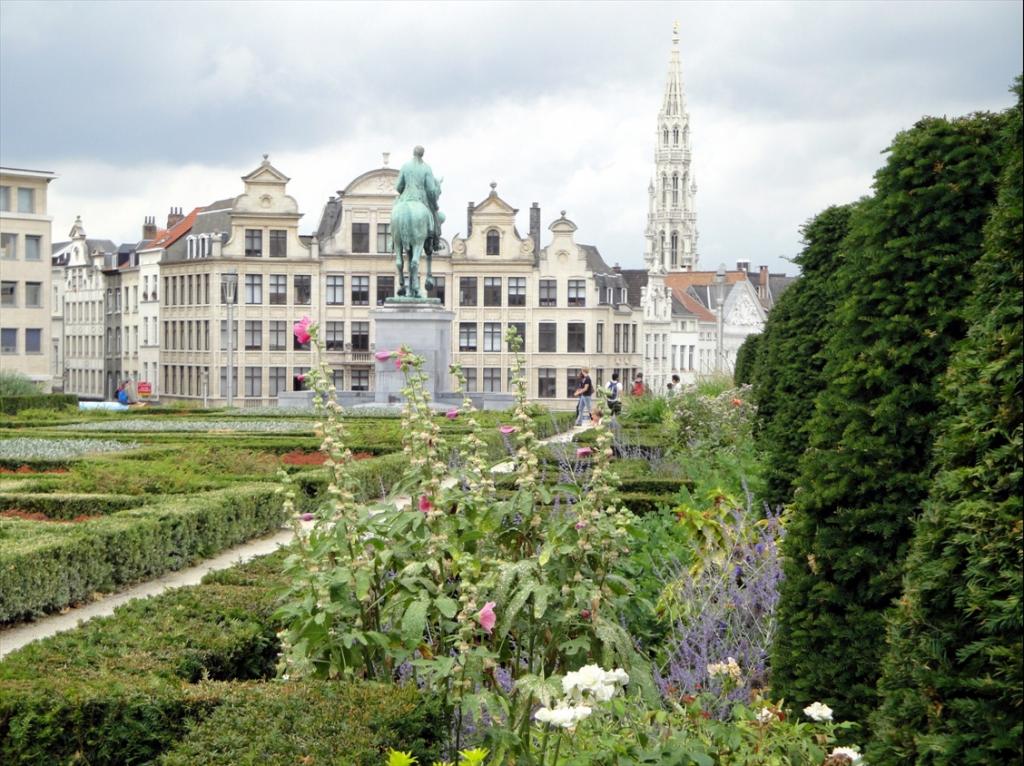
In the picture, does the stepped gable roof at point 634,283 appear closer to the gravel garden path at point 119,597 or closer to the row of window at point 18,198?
the row of window at point 18,198

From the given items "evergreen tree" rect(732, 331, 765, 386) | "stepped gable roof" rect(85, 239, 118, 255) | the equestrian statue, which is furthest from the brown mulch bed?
"stepped gable roof" rect(85, 239, 118, 255)

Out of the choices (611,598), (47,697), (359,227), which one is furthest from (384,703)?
(359,227)

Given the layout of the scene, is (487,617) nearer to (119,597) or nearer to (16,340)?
(119,597)

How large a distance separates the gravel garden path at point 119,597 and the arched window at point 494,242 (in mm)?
58916

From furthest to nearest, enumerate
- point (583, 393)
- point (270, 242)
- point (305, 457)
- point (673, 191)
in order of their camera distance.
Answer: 1. point (673, 191)
2. point (270, 242)
3. point (583, 393)
4. point (305, 457)

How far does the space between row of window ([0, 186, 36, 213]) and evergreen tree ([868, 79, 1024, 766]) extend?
68.1 m

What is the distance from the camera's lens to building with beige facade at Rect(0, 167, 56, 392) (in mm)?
66812

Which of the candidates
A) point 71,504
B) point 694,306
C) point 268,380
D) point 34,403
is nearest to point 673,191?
point 694,306

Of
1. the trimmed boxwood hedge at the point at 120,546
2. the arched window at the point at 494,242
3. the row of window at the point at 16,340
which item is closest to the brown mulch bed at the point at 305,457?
the trimmed boxwood hedge at the point at 120,546

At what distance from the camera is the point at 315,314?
72375mm

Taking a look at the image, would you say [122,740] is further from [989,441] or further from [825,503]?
[989,441]

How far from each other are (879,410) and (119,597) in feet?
26.3

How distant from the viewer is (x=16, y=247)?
67312 mm

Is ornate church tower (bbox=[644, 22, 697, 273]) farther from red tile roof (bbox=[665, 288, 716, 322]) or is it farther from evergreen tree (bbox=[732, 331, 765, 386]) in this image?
evergreen tree (bbox=[732, 331, 765, 386])
